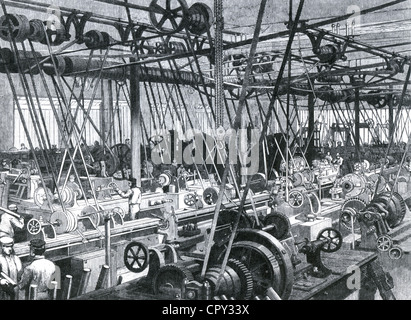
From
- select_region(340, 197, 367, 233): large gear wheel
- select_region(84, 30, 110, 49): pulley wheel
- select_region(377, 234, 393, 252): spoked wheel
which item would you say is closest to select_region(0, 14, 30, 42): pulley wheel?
select_region(84, 30, 110, 49): pulley wheel

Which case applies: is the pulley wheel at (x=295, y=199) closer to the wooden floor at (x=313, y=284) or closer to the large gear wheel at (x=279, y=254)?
the wooden floor at (x=313, y=284)

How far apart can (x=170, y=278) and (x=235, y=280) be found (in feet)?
2.23

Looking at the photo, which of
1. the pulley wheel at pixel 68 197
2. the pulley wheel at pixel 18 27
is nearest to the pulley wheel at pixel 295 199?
the pulley wheel at pixel 68 197

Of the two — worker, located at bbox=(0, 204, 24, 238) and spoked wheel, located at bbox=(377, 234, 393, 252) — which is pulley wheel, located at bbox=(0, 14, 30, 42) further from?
spoked wheel, located at bbox=(377, 234, 393, 252)

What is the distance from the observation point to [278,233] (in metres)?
6.21

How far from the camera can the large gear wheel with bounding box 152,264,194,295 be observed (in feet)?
15.6

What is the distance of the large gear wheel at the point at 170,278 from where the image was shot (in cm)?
476

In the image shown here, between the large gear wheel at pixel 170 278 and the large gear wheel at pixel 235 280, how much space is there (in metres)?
0.31

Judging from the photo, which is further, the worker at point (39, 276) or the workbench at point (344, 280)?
the worker at point (39, 276)

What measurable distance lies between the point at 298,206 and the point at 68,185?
461 centimetres

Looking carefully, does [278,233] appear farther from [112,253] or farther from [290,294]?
[112,253]

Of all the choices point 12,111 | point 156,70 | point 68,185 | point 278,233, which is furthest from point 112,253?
point 12,111

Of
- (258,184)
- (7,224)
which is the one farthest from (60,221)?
(258,184)
